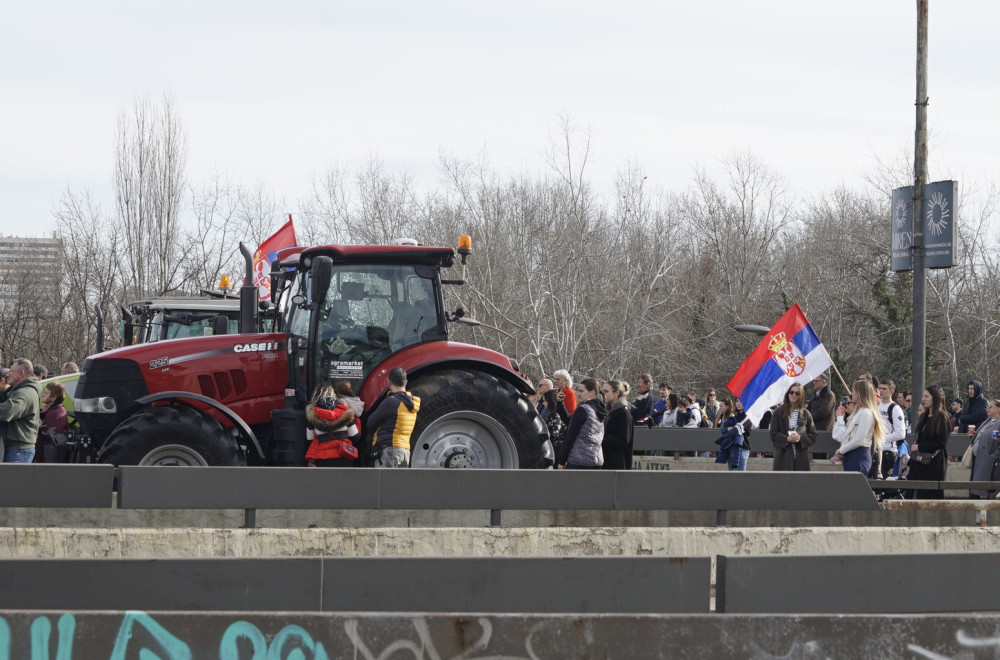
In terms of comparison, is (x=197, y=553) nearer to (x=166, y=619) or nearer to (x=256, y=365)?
(x=256, y=365)

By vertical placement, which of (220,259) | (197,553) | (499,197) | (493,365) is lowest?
(197,553)

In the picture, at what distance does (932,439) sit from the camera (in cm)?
1346

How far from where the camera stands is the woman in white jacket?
12102 mm

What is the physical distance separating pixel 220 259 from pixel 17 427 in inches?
1349

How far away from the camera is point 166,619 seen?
4.23 meters

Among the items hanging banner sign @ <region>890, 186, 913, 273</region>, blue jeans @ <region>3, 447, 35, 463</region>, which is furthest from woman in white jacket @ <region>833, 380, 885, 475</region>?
blue jeans @ <region>3, 447, 35, 463</region>

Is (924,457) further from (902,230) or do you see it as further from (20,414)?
(20,414)

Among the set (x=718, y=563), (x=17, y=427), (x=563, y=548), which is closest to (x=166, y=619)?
(x=718, y=563)

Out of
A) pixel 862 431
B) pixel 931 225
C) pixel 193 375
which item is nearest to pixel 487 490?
pixel 193 375

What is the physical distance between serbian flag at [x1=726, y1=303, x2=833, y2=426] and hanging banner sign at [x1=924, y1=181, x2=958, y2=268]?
201cm

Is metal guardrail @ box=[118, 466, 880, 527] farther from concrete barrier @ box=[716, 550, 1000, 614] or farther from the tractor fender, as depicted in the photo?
concrete barrier @ box=[716, 550, 1000, 614]

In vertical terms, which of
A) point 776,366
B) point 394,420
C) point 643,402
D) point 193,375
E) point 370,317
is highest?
point 370,317

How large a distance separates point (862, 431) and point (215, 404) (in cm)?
647

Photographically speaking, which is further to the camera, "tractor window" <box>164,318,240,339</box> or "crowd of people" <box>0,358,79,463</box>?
"tractor window" <box>164,318,240,339</box>
